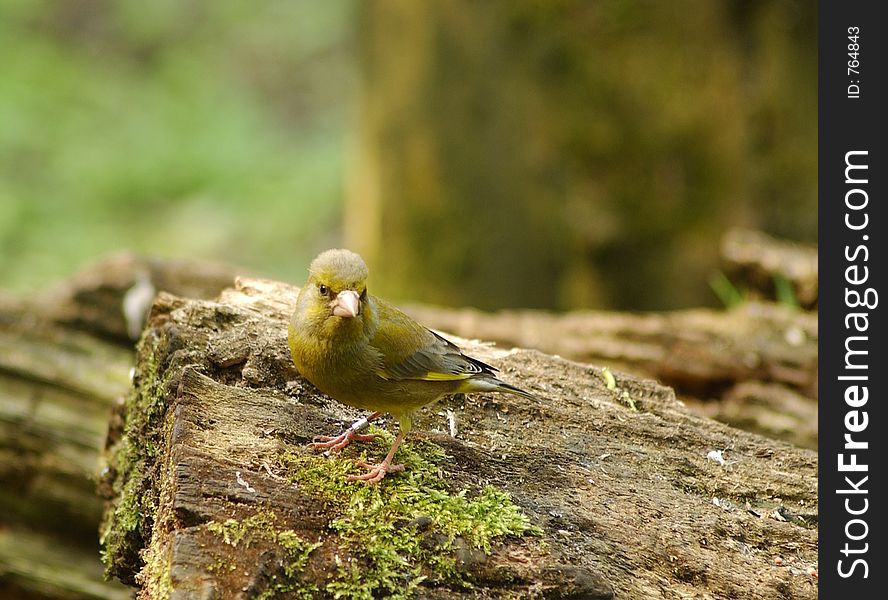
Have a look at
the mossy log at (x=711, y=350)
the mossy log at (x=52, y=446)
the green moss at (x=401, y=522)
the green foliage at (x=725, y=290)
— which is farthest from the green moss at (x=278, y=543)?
the green foliage at (x=725, y=290)

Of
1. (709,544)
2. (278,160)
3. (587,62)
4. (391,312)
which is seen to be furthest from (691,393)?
(278,160)

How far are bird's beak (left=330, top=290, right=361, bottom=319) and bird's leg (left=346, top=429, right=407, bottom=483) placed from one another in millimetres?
580

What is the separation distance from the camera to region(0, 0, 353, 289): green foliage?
13.2 m

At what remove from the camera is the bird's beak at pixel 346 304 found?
3625 millimetres

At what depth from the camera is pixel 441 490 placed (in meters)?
3.71

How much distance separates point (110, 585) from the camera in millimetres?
5531

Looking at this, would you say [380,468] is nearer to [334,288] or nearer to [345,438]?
[345,438]

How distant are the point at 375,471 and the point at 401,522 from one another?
268 mm

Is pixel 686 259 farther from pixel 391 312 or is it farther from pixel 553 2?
pixel 391 312

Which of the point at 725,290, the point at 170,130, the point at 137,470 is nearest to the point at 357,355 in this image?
the point at 137,470

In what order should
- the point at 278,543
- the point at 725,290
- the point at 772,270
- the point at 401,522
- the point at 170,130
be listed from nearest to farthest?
the point at 278,543, the point at 401,522, the point at 772,270, the point at 725,290, the point at 170,130

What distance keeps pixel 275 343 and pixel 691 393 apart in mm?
3285
